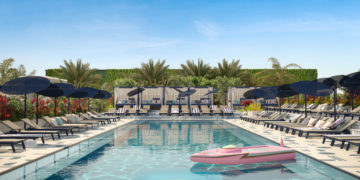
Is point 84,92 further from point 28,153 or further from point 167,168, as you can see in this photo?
point 167,168

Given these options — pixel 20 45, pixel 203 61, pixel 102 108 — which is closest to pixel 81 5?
pixel 20 45

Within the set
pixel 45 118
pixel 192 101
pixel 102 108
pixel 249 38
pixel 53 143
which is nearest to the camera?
pixel 53 143

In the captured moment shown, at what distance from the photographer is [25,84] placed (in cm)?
1140

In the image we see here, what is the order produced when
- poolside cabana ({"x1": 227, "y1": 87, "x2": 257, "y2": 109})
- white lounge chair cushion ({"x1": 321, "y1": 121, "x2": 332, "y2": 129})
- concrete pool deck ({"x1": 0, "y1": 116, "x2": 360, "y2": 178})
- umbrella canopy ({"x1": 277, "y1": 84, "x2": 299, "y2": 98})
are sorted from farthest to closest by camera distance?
poolside cabana ({"x1": 227, "y1": 87, "x2": 257, "y2": 109}), umbrella canopy ({"x1": 277, "y1": 84, "x2": 299, "y2": 98}), white lounge chair cushion ({"x1": 321, "y1": 121, "x2": 332, "y2": 129}), concrete pool deck ({"x1": 0, "y1": 116, "x2": 360, "y2": 178})

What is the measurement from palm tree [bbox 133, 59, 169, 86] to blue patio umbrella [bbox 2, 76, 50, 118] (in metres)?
22.6

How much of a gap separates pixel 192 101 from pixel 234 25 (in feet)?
26.4

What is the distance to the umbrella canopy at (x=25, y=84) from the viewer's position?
1134cm

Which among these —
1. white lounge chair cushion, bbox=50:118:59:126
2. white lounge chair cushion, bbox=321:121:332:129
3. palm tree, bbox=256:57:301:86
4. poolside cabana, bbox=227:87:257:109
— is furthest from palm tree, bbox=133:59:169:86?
white lounge chair cushion, bbox=321:121:332:129

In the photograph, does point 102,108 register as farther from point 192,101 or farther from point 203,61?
point 203,61

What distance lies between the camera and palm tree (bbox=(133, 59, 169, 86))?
34.2 metres

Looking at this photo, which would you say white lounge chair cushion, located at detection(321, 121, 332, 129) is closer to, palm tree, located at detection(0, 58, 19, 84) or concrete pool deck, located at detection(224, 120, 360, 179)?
concrete pool deck, located at detection(224, 120, 360, 179)

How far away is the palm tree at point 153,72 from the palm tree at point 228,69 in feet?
17.1

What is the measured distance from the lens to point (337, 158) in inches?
313

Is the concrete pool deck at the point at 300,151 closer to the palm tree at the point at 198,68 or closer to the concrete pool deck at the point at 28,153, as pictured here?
the concrete pool deck at the point at 28,153
